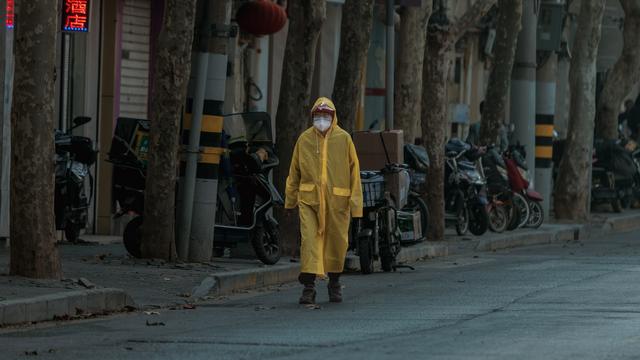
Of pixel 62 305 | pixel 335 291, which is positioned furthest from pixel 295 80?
pixel 62 305

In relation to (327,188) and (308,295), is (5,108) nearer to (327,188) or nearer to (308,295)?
(327,188)

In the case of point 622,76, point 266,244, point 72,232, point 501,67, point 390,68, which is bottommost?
point 72,232

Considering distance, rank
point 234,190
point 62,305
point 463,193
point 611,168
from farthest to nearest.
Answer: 1. point 611,168
2. point 463,193
3. point 234,190
4. point 62,305

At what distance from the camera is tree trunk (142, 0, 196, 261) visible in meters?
17.1

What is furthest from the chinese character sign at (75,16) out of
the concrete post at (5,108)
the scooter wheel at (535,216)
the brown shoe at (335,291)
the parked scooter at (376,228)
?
the scooter wheel at (535,216)

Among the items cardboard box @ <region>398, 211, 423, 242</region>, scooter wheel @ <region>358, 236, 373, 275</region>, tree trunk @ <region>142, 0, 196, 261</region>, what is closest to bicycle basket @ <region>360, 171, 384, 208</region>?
scooter wheel @ <region>358, 236, 373, 275</region>

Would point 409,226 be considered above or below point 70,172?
below

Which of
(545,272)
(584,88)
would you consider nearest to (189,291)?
(545,272)

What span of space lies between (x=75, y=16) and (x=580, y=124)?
11.7 m

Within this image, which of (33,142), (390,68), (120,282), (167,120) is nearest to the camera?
(33,142)

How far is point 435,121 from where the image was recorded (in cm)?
2389

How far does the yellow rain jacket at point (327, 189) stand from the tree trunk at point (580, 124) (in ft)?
50.1

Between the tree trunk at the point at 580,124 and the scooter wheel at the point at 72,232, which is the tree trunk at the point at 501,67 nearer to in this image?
the tree trunk at the point at 580,124

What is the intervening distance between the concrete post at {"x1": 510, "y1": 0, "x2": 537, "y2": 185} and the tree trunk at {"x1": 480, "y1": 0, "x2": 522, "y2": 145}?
5.8 inches
